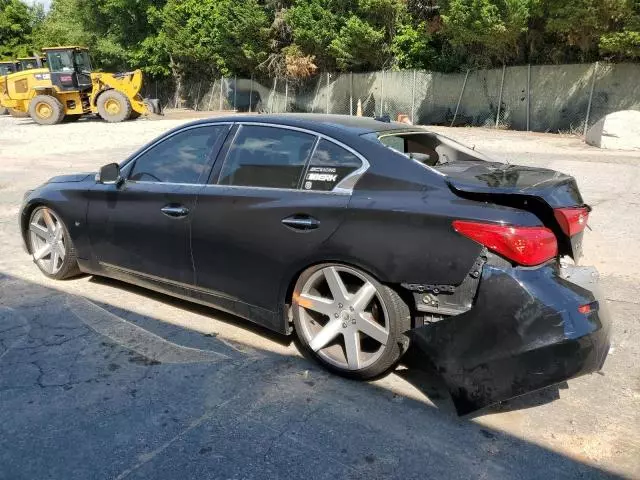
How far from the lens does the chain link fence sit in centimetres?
1783

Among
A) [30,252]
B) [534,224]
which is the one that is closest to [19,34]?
[30,252]

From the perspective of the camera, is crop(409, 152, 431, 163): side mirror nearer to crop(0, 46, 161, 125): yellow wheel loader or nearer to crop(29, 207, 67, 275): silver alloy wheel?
crop(29, 207, 67, 275): silver alloy wheel

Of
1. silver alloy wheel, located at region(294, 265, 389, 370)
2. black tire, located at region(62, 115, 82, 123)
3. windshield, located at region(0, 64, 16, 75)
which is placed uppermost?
windshield, located at region(0, 64, 16, 75)

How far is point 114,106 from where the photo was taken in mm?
23734

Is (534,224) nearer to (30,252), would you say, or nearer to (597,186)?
(30,252)

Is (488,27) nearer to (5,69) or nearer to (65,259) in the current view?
(65,259)

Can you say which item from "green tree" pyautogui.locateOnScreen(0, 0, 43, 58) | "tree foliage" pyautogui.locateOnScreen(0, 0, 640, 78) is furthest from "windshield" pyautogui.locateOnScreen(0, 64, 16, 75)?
"green tree" pyautogui.locateOnScreen(0, 0, 43, 58)

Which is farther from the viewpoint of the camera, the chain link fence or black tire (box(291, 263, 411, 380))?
the chain link fence

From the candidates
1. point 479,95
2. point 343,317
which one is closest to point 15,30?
point 479,95

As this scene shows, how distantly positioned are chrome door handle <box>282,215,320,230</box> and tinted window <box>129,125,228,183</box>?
2.83ft

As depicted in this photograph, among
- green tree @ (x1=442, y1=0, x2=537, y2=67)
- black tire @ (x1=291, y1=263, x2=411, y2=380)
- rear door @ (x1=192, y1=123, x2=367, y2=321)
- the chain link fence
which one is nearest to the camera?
black tire @ (x1=291, y1=263, x2=411, y2=380)

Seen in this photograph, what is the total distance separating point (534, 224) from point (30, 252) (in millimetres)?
4418

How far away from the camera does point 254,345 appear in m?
3.79

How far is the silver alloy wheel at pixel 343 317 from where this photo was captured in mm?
3172
